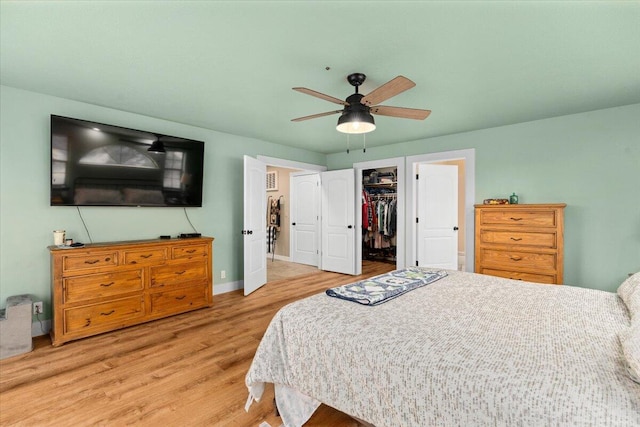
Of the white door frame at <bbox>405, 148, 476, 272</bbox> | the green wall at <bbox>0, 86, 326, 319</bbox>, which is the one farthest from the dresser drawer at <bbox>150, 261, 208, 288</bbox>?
the white door frame at <bbox>405, 148, 476, 272</bbox>

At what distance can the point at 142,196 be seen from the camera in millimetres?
3473

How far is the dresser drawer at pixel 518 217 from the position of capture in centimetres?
328

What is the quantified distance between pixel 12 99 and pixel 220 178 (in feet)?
7.14

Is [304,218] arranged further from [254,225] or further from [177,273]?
[177,273]

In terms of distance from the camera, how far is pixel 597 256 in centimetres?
339

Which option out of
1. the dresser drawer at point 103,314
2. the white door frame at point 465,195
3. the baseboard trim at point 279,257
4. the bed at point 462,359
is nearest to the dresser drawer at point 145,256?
the dresser drawer at point 103,314

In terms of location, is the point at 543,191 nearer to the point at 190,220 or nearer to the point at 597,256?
the point at 597,256

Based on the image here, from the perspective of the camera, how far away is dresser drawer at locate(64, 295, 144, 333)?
2712 mm

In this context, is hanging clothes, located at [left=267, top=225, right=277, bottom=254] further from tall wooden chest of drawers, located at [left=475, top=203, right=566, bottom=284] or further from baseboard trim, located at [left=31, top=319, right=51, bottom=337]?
tall wooden chest of drawers, located at [left=475, top=203, right=566, bottom=284]

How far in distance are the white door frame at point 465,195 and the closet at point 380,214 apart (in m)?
1.28

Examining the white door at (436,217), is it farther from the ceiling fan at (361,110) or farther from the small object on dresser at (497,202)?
the ceiling fan at (361,110)

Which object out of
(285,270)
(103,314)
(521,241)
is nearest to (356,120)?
(521,241)

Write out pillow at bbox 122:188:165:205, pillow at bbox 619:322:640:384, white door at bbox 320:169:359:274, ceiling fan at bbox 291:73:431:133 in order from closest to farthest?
pillow at bbox 619:322:640:384, ceiling fan at bbox 291:73:431:133, pillow at bbox 122:188:165:205, white door at bbox 320:169:359:274

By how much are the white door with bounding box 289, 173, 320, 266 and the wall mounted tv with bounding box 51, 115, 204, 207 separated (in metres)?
2.81
